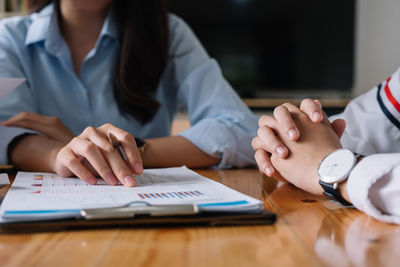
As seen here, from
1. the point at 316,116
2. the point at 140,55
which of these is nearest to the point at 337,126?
the point at 316,116

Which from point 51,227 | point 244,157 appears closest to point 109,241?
point 51,227

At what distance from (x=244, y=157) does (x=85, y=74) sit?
0.47 metres

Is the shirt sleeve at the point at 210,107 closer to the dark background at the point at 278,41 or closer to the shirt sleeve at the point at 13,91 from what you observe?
the shirt sleeve at the point at 13,91

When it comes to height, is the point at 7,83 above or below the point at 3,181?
above

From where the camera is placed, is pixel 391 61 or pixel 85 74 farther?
pixel 391 61

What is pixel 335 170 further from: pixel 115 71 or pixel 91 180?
pixel 115 71

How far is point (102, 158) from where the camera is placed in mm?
619

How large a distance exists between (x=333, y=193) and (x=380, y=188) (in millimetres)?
69

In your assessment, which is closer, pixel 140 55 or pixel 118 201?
pixel 118 201

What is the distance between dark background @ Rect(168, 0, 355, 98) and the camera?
10.7ft

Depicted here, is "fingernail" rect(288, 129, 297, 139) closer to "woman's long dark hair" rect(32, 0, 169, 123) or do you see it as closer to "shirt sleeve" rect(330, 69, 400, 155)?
"shirt sleeve" rect(330, 69, 400, 155)

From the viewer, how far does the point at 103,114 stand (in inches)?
45.0

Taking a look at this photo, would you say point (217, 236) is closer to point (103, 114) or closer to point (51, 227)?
point (51, 227)

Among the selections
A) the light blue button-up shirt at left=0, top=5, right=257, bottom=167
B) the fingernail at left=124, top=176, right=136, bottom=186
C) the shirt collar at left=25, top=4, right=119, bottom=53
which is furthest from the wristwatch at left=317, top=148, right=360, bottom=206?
the shirt collar at left=25, top=4, right=119, bottom=53
